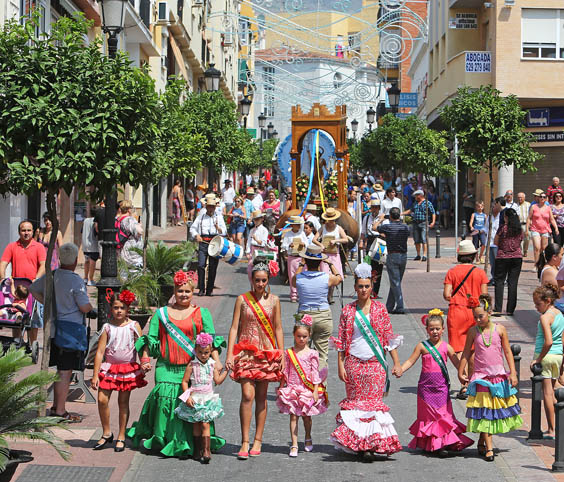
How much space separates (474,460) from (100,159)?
4.30 m

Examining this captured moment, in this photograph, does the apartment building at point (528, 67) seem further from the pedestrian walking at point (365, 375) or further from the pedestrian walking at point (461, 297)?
the pedestrian walking at point (365, 375)

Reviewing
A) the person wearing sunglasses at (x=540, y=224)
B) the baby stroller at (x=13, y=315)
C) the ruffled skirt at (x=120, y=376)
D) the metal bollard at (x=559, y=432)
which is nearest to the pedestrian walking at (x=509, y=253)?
the person wearing sunglasses at (x=540, y=224)

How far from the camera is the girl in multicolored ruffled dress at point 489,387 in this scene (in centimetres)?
871

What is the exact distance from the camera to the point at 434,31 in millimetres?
45781

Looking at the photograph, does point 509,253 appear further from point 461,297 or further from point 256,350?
point 256,350

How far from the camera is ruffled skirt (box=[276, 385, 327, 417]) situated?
8.95 metres

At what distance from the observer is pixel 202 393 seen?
8.62 meters

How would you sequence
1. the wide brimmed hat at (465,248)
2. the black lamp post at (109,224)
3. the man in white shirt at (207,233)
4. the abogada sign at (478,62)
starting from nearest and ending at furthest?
the wide brimmed hat at (465,248), the black lamp post at (109,224), the man in white shirt at (207,233), the abogada sign at (478,62)

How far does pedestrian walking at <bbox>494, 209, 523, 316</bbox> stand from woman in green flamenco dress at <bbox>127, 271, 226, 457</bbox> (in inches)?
333

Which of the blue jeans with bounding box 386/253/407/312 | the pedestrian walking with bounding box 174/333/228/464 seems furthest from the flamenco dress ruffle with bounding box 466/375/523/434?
the blue jeans with bounding box 386/253/407/312

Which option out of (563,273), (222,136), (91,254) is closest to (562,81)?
(222,136)

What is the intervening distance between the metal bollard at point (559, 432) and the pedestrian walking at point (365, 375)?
4.27ft

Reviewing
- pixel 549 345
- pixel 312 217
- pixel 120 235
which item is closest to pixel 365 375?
pixel 549 345

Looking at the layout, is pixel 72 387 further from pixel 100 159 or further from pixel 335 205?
pixel 335 205
